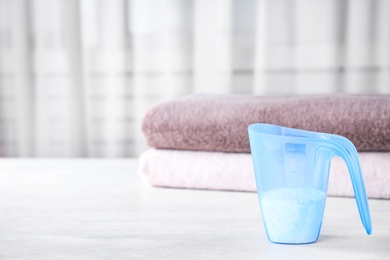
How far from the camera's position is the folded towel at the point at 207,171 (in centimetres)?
88

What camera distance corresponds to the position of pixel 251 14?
1.38m

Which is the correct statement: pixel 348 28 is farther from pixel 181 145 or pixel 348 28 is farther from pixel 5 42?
pixel 5 42

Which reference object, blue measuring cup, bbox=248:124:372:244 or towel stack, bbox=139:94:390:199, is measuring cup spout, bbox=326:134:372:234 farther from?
towel stack, bbox=139:94:390:199

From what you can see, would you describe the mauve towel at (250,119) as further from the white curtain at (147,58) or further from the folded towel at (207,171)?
the white curtain at (147,58)

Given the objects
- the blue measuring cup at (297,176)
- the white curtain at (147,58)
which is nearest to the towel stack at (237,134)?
the blue measuring cup at (297,176)

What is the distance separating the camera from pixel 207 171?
0.93 metres

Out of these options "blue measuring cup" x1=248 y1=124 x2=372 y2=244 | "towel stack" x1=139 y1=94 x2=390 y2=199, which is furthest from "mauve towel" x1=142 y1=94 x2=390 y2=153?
"blue measuring cup" x1=248 y1=124 x2=372 y2=244

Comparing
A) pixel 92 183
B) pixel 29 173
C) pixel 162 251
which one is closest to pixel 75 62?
pixel 29 173

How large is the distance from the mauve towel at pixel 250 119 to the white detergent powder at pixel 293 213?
0.27 meters

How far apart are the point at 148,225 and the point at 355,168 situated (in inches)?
10.3

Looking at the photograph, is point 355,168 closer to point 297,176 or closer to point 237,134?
point 297,176

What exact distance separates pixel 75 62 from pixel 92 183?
505 mm

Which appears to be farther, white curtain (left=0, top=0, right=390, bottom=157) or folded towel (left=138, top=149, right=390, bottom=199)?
white curtain (left=0, top=0, right=390, bottom=157)

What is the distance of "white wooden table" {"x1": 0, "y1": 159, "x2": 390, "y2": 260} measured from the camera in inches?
24.0
